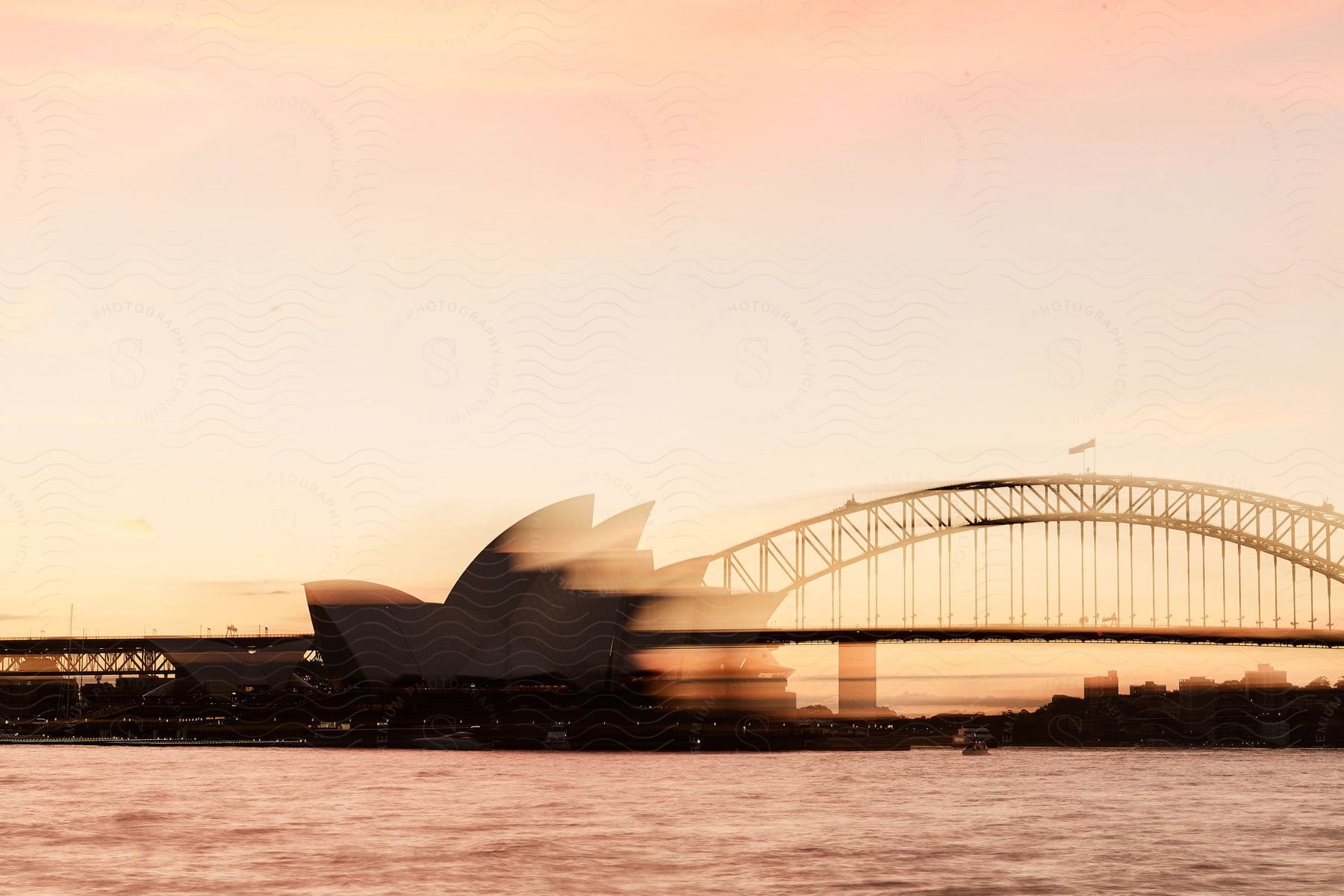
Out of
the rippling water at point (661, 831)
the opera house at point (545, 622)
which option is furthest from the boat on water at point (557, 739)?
the rippling water at point (661, 831)

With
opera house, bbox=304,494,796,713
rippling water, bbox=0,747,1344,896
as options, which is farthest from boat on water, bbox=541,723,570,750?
rippling water, bbox=0,747,1344,896

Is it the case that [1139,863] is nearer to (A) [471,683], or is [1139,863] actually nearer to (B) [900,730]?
(A) [471,683]

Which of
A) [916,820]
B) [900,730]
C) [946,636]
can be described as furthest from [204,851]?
[900,730]

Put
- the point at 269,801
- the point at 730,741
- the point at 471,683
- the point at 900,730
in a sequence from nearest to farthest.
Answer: the point at 269,801, the point at 730,741, the point at 471,683, the point at 900,730

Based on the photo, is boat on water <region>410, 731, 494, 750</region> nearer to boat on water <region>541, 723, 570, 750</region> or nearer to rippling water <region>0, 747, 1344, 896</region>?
boat on water <region>541, 723, 570, 750</region>

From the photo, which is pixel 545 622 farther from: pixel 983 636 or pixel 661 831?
pixel 661 831

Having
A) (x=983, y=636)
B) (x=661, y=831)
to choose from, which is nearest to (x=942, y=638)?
(x=983, y=636)

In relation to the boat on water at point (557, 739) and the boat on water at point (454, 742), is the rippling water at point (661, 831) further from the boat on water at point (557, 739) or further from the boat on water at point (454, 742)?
the boat on water at point (557, 739)
